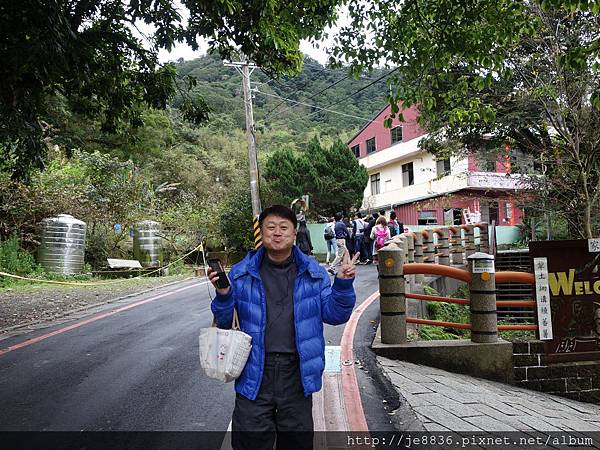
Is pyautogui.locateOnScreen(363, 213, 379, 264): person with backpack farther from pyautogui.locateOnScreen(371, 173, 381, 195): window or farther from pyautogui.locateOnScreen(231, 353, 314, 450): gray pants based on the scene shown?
pyautogui.locateOnScreen(371, 173, 381, 195): window

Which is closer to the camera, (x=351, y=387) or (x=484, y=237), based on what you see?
(x=351, y=387)

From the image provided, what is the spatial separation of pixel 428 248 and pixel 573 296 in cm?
608

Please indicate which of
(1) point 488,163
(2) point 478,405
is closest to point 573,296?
(2) point 478,405

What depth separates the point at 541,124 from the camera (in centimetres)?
1382

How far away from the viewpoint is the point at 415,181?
3281cm

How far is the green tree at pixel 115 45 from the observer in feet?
17.1

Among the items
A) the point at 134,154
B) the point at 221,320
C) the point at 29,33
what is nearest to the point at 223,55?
the point at 29,33

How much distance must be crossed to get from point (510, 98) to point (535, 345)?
9029mm

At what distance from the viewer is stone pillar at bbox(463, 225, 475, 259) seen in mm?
15506

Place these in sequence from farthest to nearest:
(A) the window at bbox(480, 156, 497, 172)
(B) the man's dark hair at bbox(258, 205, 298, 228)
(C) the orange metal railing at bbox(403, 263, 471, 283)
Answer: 1. (A) the window at bbox(480, 156, 497, 172)
2. (C) the orange metal railing at bbox(403, 263, 471, 283)
3. (B) the man's dark hair at bbox(258, 205, 298, 228)

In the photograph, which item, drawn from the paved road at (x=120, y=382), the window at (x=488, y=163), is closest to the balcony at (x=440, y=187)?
the window at (x=488, y=163)


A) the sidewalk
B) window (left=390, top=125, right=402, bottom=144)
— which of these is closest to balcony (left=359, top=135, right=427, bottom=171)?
window (left=390, top=125, right=402, bottom=144)

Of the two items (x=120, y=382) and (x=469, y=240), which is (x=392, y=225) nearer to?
(x=469, y=240)

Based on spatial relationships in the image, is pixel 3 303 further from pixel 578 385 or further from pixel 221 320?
pixel 578 385
